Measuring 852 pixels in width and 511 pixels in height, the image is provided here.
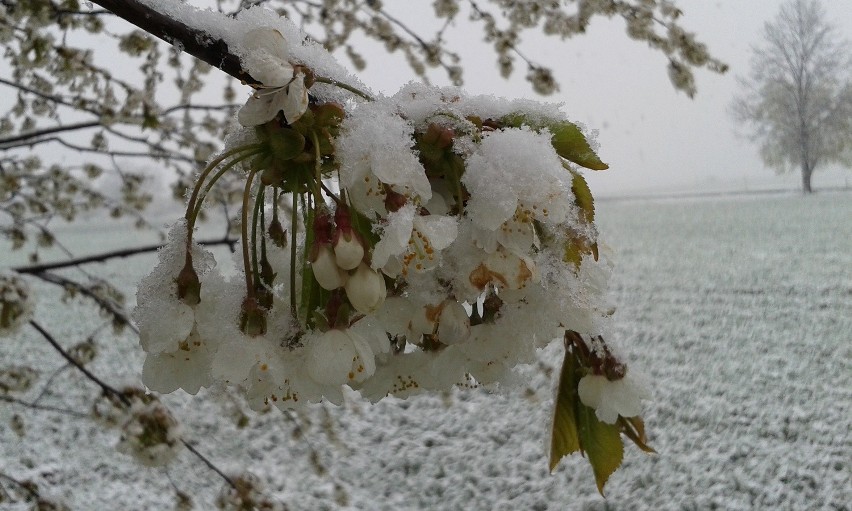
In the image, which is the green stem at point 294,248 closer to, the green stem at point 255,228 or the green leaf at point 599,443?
the green stem at point 255,228

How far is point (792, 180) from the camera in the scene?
727 centimetres

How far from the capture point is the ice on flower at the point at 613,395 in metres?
0.54

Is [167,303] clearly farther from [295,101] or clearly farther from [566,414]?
[566,414]

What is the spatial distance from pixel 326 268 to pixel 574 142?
183mm

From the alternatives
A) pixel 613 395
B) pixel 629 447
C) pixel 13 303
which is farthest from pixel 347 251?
pixel 629 447

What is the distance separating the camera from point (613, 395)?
0.55 meters

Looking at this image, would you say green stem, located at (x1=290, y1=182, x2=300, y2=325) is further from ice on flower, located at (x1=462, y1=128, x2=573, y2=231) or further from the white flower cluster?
the white flower cluster

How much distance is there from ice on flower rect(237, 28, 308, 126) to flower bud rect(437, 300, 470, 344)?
0.54ft

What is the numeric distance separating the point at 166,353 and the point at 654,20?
1239mm

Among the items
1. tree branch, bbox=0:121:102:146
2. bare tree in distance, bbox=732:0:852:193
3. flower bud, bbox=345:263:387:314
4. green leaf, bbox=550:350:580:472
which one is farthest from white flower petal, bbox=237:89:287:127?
bare tree in distance, bbox=732:0:852:193

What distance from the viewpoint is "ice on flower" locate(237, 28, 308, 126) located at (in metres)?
0.37

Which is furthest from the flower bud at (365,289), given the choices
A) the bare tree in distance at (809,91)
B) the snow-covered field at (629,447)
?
the bare tree in distance at (809,91)

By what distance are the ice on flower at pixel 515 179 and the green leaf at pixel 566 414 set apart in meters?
0.24

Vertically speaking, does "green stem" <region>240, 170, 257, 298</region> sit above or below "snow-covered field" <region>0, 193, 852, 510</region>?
above
